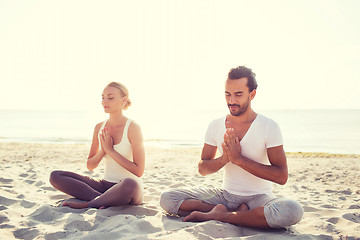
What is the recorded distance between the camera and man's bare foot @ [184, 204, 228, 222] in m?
3.25

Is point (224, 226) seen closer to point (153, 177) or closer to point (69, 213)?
point (69, 213)

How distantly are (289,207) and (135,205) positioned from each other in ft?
6.53

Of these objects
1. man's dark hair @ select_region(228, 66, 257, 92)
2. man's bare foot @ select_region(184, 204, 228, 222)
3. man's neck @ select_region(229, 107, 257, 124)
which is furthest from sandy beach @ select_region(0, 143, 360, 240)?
man's dark hair @ select_region(228, 66, 257, 92)

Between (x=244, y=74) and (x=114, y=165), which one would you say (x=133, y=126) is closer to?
(x=114, y=165)

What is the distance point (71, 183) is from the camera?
4188 mm

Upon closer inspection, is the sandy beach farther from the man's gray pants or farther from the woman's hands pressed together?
the woman's hands pressed together

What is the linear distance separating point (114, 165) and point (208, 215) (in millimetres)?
1541

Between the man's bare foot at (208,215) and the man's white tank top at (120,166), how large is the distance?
3.36 ft

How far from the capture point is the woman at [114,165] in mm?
3859

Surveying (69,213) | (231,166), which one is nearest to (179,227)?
(231,166)

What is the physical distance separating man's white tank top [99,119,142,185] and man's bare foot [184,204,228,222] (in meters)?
1.03

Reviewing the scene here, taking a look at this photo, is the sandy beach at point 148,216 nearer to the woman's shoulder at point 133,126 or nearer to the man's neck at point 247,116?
the woman's shoulder at point 133,126

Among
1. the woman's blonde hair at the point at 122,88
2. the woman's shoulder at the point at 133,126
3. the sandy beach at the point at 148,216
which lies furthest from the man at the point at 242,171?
the woman's blonde hair at the point at 122,88

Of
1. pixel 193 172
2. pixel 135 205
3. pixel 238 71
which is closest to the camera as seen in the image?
pixel 238 71
